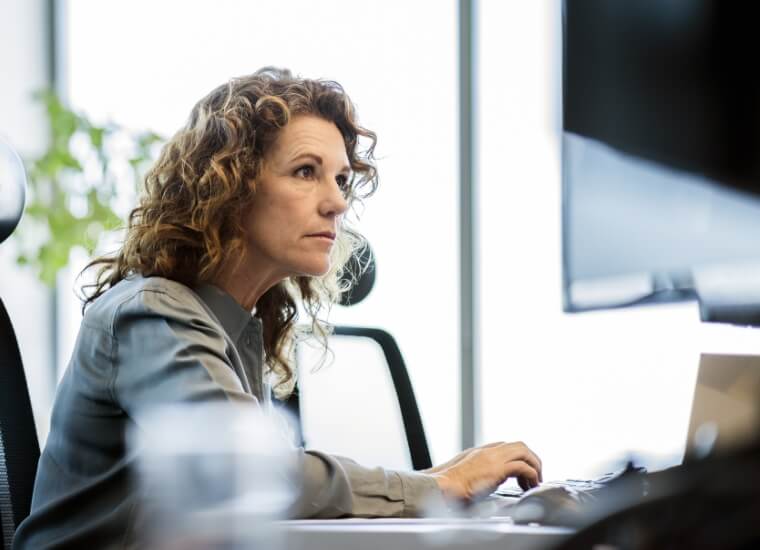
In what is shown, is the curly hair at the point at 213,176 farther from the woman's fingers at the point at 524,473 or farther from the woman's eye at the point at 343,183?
the woman's fingers at the point at 524,473

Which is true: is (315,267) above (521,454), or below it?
above

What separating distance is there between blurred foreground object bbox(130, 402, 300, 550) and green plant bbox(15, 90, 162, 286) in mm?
2640

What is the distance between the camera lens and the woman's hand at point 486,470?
114 centimetres

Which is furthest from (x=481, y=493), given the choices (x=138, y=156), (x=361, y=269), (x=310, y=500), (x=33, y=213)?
(x=33, y=213)

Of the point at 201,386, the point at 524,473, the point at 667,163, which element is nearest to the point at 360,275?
the point at 524,473

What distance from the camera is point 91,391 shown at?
1.14m

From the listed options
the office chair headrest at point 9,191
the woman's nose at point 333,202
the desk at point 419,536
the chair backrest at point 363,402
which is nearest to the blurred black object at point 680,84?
the desk at point 419,536

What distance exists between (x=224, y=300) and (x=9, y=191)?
31cm

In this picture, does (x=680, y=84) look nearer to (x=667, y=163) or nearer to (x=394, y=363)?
(x=667, y=163)

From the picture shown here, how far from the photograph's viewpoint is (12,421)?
Answer: 3.91ft

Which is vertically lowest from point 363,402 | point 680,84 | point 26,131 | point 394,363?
point 363,402

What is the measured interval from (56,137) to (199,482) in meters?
3.24

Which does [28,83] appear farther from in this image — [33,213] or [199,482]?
[199,482]

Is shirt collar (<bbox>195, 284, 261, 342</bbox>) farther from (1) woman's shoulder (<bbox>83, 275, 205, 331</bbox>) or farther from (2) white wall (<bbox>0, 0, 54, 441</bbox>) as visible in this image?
(2) white wall (<bbox>0, 0, 54, 441</bbox>)
